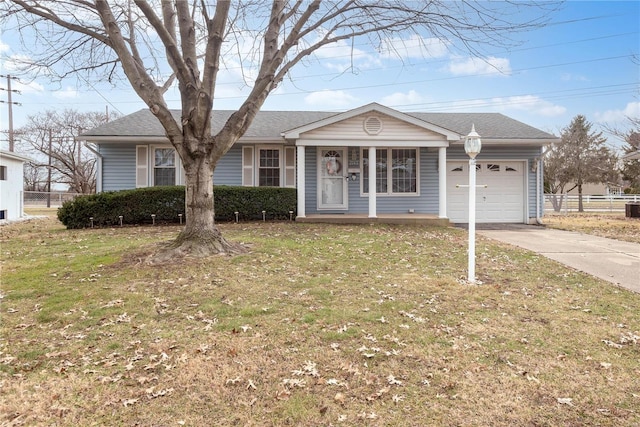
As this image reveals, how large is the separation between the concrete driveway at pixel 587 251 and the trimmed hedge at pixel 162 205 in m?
6.37

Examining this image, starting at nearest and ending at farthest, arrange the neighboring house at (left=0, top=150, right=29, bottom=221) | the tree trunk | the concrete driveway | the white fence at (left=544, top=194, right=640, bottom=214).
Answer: the concrete driveway, the tree trunk, the neighboring house at (left=0, top=150, right=29, bottom=221), the white fence at (left=544, top=194, right=640, bottom=214)

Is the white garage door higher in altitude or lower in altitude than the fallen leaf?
higher

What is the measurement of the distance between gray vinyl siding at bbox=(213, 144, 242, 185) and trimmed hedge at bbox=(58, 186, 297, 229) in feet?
5.14

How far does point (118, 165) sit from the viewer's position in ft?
42.4

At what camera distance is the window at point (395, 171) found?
13.2m

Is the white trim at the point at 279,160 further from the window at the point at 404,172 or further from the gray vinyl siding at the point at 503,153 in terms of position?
the gray vinyl siding at the point at 503,153

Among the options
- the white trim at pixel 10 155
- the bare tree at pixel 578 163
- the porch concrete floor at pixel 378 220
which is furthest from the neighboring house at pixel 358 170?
the bare tree at pixel 578 163

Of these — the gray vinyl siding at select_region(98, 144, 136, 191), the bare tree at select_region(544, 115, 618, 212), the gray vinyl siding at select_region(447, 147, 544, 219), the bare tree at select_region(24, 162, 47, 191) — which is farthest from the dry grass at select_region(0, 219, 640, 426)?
the bare tree at select_region(24, 162, 47, 191)

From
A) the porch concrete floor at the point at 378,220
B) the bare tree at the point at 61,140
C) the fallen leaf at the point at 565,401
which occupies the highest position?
the bare tree at the point at 61,140

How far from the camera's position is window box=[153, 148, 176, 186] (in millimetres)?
13117

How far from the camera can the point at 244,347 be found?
3.32 metres

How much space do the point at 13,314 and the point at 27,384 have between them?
5.96ft

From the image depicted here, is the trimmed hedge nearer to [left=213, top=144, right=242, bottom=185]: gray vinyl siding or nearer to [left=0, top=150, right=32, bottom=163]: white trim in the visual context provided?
[left=213, top=144, right=242, bottom=185]: gray vinyl siding

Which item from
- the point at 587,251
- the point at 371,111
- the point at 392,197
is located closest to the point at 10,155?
the point at 371,111
